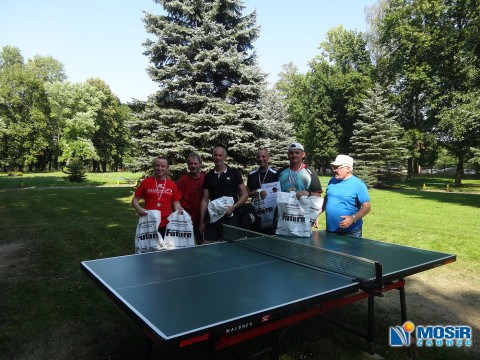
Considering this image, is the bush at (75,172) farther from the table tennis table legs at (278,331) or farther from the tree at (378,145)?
the table tennis table legs at (278,331)

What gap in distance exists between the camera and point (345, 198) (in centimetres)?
451

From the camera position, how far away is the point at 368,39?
134 feet

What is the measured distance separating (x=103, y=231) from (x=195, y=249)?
6.70 metres

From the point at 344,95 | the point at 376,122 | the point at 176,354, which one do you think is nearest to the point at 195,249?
the point at 176,354

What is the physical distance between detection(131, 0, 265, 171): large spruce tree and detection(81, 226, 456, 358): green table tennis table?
32.5ft

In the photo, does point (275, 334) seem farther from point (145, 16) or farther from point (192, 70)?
point (145, 16)

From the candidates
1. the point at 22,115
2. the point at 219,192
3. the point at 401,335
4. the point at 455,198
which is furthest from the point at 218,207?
the point at 22,115

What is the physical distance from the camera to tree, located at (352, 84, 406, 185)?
28766 mm

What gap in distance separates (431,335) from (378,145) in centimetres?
2703

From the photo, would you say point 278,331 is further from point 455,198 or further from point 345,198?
point 455,198

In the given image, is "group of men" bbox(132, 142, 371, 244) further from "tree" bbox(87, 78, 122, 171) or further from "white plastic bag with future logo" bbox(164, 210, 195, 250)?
"tree" bbox(87, 78, 122, 171)

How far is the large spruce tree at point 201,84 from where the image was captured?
45.1ft

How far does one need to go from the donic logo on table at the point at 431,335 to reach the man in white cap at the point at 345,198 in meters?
1.32

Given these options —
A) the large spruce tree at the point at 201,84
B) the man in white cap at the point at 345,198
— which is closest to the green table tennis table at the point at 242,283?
the man in white cap at the point at 345,198
